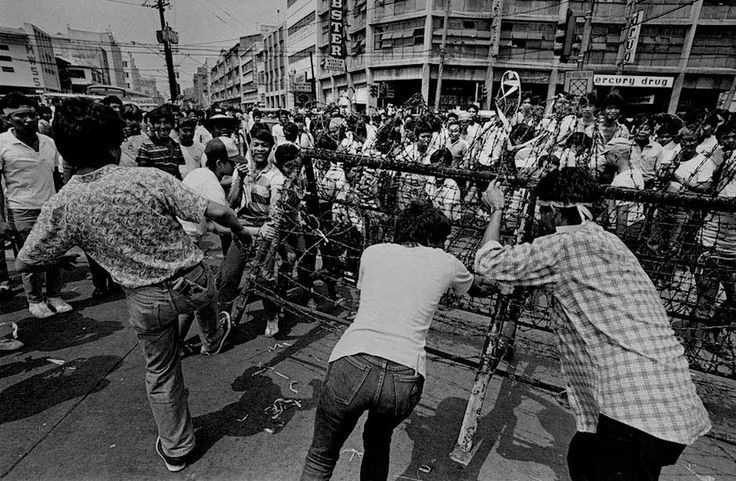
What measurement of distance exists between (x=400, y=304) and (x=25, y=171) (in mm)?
4568

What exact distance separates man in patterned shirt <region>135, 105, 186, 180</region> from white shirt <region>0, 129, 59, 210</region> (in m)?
0.91

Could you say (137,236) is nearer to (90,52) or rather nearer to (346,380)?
(346,380)

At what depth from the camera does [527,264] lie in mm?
1698

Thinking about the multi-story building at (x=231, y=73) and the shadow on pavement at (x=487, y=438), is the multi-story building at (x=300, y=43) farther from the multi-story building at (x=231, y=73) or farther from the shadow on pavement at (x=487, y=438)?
the shadow on pavement at (x=487, y=438)

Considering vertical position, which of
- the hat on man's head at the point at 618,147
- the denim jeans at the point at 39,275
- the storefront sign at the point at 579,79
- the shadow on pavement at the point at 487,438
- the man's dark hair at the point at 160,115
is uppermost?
the storefront sign at the point at 579,79

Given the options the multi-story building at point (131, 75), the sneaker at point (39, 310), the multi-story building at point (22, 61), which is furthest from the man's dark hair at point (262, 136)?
the multi-story building at point (131, 75)

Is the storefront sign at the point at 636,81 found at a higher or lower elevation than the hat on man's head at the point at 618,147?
higher

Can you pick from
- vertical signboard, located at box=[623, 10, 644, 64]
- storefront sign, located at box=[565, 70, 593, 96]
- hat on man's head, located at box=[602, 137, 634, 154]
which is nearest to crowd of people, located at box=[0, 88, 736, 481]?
hat on man's head, located at box=[602, 137, 634, 154]

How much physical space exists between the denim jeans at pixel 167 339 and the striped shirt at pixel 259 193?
171cm

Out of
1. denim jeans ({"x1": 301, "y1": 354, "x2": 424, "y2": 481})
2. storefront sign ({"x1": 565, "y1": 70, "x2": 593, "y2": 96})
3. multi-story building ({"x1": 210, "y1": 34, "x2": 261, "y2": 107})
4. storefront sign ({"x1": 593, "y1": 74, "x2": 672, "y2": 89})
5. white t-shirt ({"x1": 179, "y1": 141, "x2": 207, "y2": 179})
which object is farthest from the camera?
multi-story building ({"x1": 210, "y1": 34, "x2": 261, "y2": 107})

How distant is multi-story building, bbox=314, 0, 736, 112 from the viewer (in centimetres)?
2628

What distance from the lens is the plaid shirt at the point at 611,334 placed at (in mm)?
1491

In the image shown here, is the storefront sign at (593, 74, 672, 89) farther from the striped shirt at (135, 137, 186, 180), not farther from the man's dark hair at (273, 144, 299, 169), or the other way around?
the striped shirt at (135, 137, 186, 180)

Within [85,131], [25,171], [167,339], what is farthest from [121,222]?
[25,171]
